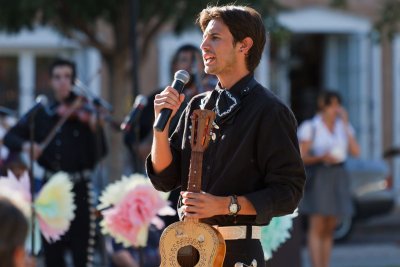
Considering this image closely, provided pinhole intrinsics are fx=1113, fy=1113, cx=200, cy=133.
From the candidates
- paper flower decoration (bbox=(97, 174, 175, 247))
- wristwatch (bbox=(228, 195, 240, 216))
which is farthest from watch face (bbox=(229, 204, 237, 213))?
paper flower decoration (bbox=(97, 174, 175, 247))

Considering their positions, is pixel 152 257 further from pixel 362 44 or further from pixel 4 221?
pixel 362 44

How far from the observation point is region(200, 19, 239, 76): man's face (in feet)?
15.3

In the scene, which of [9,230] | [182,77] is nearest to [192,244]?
[182,77]

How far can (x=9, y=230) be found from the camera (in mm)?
3191

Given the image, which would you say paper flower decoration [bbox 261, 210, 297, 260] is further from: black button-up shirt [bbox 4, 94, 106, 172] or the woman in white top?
the woman in white top

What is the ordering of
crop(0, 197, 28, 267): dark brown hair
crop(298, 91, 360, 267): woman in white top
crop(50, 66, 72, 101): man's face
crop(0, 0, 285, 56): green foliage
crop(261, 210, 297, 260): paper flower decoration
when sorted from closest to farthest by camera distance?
crop(0, 197, 28, 267): dark brown hair < crop(261, 210, 297, 260): paper flower decoration < crop(50, 66, 72, 101): man's face < crop(298, 91, 360, 267): woman in white top < crop(0, 0, 285, 56): green foliage

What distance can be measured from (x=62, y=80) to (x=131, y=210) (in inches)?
78.2

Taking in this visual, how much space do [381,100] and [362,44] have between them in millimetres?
960

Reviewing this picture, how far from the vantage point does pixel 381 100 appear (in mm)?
17812

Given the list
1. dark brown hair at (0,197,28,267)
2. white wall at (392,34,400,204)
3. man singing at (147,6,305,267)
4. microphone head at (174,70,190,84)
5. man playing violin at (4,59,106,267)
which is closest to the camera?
dark brown hair at (0,197,28,267)

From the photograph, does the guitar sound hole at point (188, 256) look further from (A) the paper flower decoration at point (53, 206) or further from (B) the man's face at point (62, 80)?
Result: (B) the man's face at point (62, 80)

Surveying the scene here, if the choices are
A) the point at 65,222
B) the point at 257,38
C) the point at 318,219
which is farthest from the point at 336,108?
the point at 257,38

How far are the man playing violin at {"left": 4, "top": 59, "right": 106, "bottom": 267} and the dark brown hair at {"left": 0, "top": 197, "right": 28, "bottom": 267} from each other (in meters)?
4.79

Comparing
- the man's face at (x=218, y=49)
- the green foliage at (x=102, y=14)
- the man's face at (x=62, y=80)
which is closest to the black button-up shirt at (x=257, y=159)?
the man's face at (x=218, y=49)
